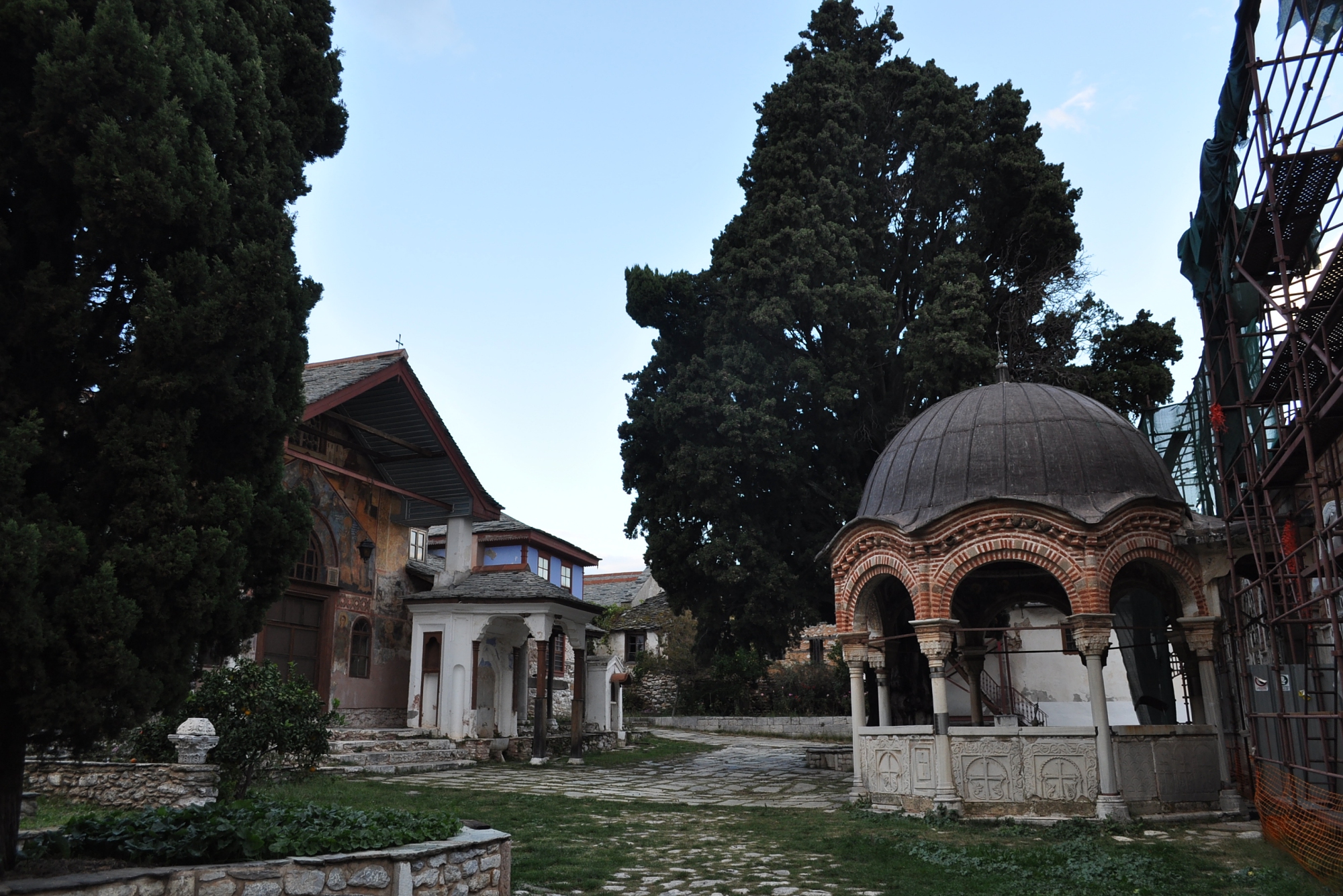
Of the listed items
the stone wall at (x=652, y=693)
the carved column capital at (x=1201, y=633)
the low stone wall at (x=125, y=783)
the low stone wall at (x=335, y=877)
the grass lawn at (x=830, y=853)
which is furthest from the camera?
the stone wall at (x=652, y=693)

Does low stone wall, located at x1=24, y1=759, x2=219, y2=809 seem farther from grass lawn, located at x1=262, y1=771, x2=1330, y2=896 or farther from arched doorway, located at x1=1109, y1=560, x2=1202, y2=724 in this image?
arched doorway, located at x1=1109, y1=560, x2=1202, y2=724

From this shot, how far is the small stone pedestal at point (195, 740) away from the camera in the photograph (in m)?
10.0

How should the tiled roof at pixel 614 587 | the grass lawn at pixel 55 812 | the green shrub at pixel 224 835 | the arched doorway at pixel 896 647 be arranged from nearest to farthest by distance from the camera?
the green shrub at pixel 224 835, the grass lawn at pixel 55 812, the arched doorway at pixel 896 647, the tiled roof at pixel 614 587

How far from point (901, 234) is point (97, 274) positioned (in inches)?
732

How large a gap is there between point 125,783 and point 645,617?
27649mm

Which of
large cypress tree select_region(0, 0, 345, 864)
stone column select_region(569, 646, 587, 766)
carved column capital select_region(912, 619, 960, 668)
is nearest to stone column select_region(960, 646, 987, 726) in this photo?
carved column capital select_region(912, 619, 960, 668)

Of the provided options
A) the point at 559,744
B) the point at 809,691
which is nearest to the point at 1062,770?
the point at 559,744

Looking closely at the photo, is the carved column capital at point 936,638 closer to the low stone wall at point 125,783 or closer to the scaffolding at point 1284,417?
the scaffolding at point 1284,417

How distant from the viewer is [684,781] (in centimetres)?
1719

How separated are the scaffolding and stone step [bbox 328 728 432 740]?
14674 mm

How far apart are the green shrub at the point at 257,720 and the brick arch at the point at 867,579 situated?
7.21m

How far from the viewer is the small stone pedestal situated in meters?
10.0

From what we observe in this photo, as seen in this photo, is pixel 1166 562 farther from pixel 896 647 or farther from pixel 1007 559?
pixel 896 647

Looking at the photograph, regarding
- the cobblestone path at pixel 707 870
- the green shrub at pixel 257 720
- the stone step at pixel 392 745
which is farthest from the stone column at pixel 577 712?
the green shrub at pixel 257 720
